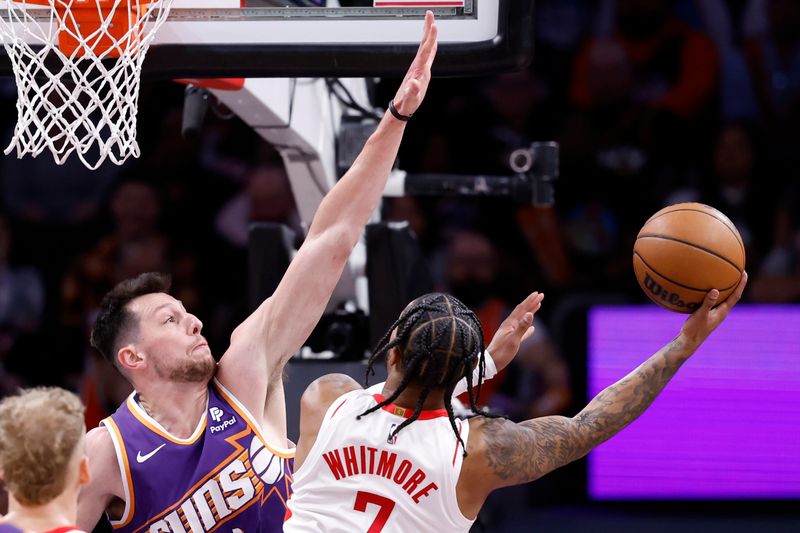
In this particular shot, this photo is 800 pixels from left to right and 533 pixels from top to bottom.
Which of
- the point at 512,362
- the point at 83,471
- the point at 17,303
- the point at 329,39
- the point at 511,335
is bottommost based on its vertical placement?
the point at 512,362

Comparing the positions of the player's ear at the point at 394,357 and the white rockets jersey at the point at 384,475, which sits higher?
the player's ear at the point at 394,357

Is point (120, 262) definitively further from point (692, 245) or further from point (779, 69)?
point (692, 245)

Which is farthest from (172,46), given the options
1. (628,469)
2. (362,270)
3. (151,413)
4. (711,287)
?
(628,469)

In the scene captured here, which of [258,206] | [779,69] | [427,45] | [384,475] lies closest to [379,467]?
[384,475]

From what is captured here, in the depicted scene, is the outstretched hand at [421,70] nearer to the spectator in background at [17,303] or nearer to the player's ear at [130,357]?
the player's ear at [130,357]

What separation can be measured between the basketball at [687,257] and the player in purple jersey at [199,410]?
2.54 ft

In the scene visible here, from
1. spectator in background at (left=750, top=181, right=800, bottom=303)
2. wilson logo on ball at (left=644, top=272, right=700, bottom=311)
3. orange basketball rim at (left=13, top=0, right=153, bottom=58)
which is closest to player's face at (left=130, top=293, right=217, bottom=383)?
orange basketball rim at (left=13, top=0, right=153, bottom=58)

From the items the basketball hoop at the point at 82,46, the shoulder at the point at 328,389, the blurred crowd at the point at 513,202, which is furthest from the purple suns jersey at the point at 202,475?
the blurred crowd at the point at 513,202

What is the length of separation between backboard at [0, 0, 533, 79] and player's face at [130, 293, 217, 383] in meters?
0.69

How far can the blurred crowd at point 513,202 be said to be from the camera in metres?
6.96

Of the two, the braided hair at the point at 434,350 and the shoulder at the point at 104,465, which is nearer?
the braided hair at the point at 434,350

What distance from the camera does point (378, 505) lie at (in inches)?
104

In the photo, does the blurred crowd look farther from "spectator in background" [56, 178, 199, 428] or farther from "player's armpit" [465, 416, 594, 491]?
"player's armpit" [465, 416, 594, 491]

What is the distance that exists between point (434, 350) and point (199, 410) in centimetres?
105
